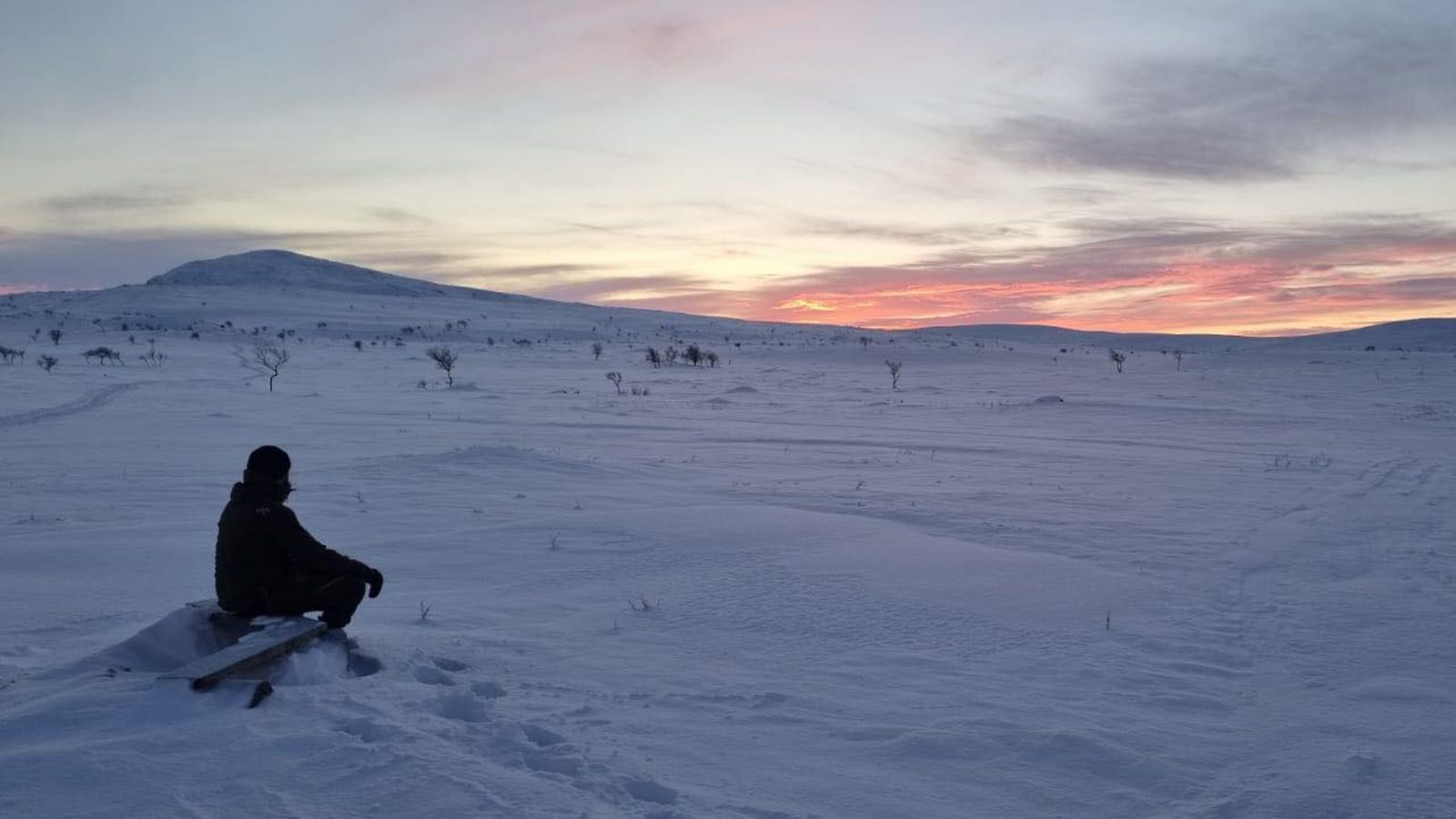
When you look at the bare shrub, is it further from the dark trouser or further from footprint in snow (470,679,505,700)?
footprint in snow (470,679,505,700)

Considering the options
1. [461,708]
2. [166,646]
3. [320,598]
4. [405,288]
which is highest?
[405,288]

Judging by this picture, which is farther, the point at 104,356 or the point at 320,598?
the point at 104,356

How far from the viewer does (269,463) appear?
5.08 meters

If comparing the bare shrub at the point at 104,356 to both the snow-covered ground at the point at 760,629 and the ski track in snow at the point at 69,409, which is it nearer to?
the ski track in snow at the point at 69,409

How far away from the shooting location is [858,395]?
28.2m

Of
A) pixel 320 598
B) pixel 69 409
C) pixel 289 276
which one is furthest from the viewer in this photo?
pixel 289 276

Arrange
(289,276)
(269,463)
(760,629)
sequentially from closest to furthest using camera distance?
(269,463), (760,629), (289,276)

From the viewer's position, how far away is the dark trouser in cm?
518

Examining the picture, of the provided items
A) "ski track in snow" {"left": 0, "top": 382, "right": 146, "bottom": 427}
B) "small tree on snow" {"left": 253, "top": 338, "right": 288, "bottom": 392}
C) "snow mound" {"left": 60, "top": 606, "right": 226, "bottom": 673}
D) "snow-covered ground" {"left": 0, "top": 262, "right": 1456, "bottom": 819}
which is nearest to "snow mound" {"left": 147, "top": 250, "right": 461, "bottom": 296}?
"small tree on snow" {"left": 253, "top": 338, "right": 288, "bottom": 392}

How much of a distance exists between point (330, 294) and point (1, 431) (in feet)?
245

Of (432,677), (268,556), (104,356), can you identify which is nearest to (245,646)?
(268,556)

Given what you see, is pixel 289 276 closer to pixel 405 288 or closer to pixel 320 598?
pixel 405 288

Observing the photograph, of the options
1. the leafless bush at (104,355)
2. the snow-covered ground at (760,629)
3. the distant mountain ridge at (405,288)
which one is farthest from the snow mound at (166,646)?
the distant mountain ridge at (405,288)

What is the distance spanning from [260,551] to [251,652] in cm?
64
